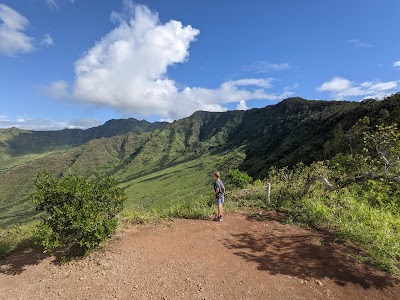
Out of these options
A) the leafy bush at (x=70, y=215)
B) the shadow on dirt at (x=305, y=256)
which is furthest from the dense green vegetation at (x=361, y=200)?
the leafy bush at (x=70, y=215)

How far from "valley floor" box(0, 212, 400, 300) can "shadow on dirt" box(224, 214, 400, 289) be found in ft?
0.08

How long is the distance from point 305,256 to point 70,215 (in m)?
6.92

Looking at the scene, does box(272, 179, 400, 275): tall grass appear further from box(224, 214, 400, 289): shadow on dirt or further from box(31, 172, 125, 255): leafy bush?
box(31, 172, 125, 255): leafy bush

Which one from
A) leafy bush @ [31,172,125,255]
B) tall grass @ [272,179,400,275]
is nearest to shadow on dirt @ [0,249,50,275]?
leafy bush @ [31,172,125,255]

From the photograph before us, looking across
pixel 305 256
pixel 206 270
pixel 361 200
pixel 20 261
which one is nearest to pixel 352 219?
pixel 361 200

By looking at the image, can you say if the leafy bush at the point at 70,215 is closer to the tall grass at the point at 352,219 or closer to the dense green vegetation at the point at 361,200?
the tall grass at the point at 352,219

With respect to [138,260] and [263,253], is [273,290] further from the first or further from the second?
[138,260]

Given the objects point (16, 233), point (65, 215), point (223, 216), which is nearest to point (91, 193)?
point (65, 215)

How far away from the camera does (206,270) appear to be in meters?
7.84

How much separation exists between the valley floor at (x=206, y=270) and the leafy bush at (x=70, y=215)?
0.70 meters

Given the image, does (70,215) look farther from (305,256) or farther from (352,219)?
(352,219)

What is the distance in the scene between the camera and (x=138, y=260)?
8.48 meters

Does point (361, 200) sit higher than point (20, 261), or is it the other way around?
point (361, 200)

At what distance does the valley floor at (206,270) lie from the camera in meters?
7.01
